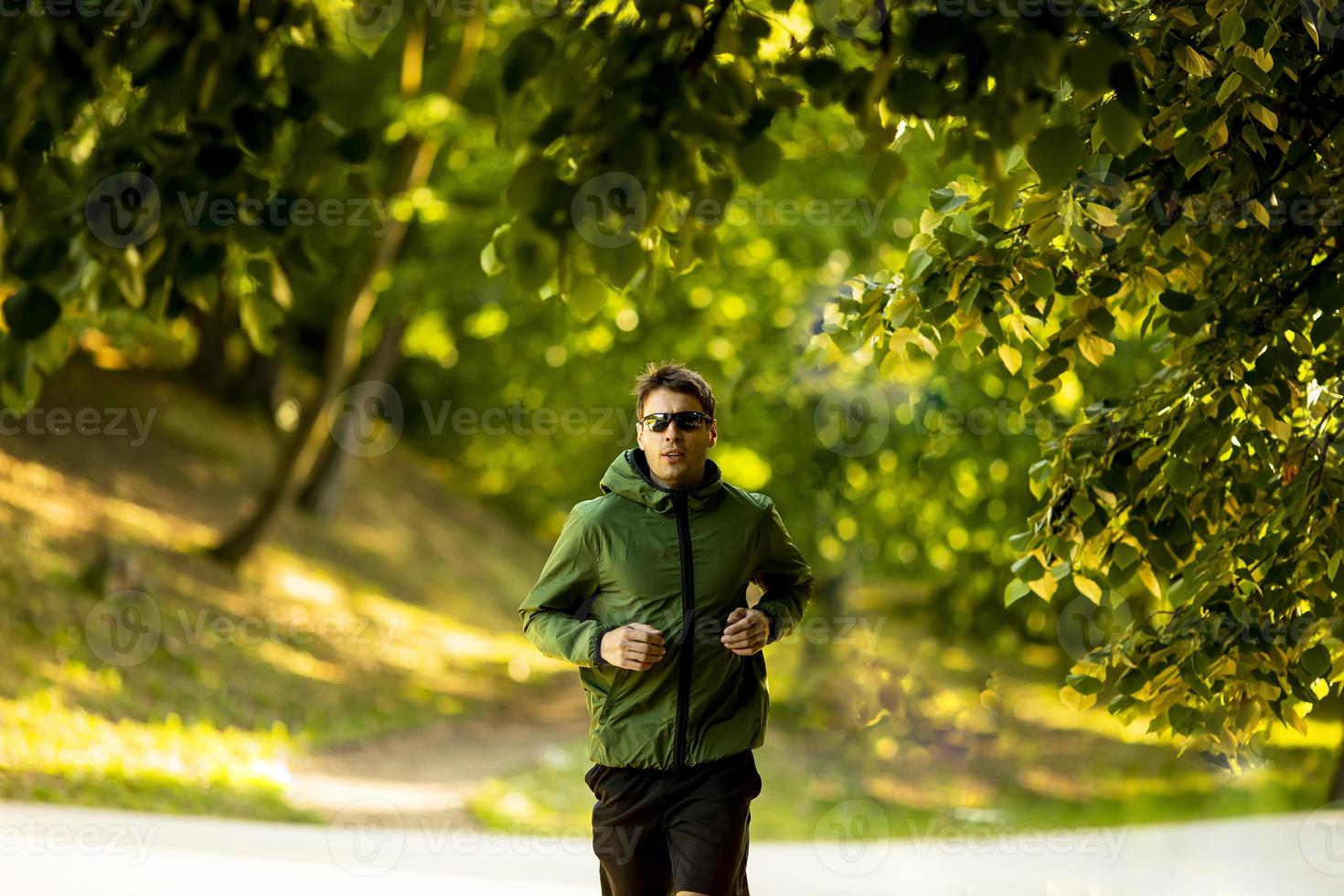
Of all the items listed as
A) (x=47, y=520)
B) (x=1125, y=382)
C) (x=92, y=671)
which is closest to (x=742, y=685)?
(x=1125, y=382)

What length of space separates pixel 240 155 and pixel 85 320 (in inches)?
268

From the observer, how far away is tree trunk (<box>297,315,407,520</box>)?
1758 cm

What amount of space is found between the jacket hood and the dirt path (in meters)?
6.87

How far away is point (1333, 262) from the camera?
3.69 meters

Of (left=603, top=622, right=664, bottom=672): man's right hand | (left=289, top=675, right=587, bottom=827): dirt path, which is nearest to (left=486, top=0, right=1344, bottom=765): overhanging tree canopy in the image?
(left=603, top=622, right=664, bottom=672): man's right hand

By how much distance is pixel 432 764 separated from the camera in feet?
39.8

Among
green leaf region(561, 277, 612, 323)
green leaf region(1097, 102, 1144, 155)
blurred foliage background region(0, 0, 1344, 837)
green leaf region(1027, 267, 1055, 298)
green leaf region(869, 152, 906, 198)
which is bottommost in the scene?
green leaf region(561, 277, 612, 323)

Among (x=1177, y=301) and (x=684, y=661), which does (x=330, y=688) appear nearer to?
(x=684, y=661)

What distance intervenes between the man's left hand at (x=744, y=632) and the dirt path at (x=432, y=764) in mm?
7050

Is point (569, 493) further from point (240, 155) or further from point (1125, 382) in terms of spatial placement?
point (240, 155)

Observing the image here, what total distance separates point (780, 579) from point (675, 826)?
751mm

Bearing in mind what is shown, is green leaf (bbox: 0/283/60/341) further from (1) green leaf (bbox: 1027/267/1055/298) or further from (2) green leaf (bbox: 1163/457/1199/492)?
(2) green leaf (bbox: 1163/457/1199/492)

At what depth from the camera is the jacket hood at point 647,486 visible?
360 cm

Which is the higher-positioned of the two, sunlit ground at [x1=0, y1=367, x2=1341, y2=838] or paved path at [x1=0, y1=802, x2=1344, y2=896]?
sunlit ground at [x1=0, y1=367, x2=1341, y2=838]
